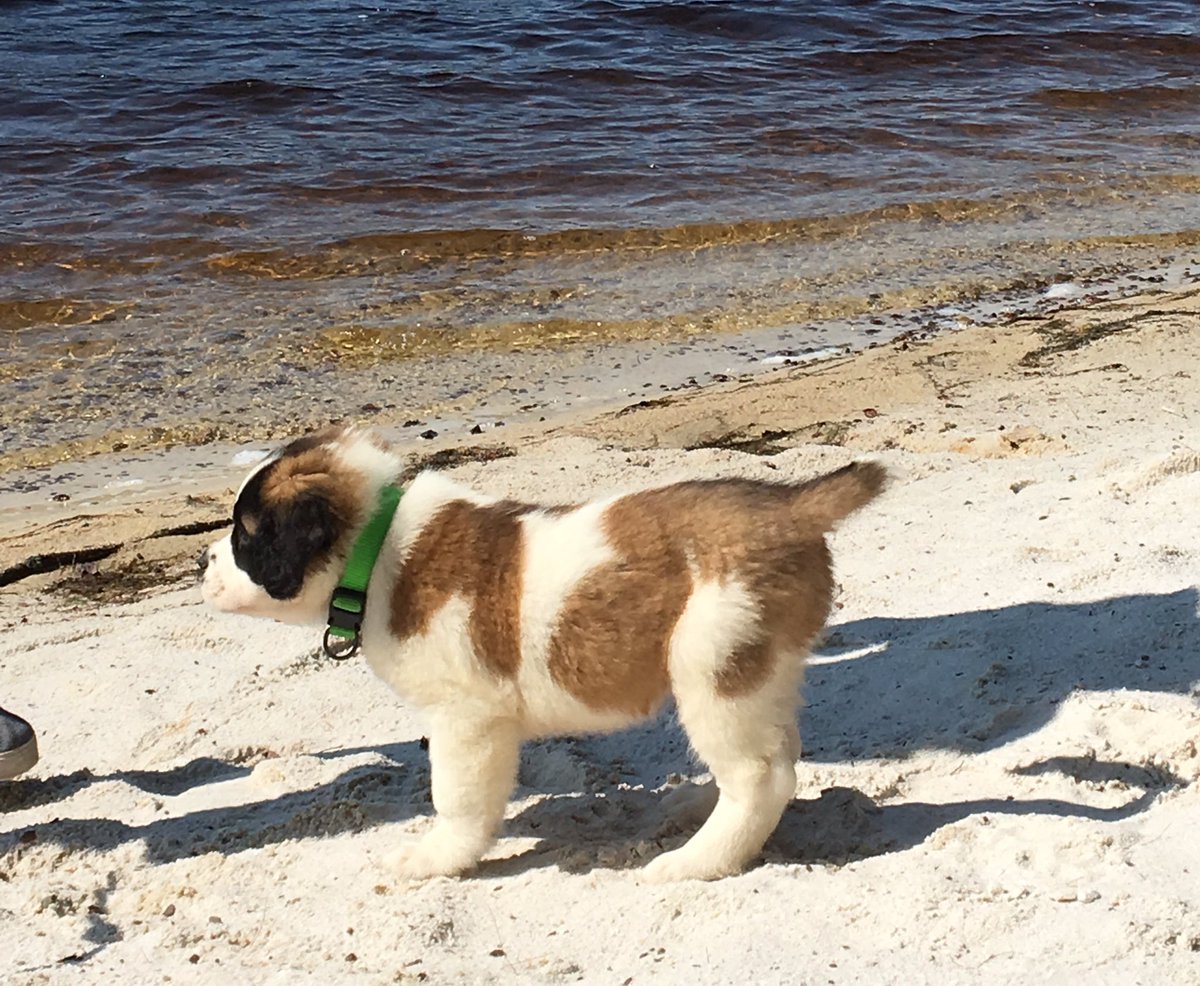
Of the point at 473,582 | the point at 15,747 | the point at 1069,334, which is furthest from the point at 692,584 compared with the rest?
the point at 1069,334

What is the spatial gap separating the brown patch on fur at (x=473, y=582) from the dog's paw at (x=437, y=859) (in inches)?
19.7

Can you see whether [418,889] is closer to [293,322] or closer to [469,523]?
[469,523]

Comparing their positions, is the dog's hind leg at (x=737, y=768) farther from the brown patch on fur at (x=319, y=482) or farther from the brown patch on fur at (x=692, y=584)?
the brown patch on fur at (x=319, y=482)

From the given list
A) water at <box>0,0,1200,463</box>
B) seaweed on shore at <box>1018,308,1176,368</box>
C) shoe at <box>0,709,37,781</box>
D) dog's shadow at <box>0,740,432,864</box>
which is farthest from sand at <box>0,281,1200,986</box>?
water at <box>0,0,1200,463</box>

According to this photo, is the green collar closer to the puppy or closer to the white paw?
the puppy

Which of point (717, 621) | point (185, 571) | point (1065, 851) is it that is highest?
point (717, 621)

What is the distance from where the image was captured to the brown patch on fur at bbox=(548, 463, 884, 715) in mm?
3480

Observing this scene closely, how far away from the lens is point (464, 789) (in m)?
3.74

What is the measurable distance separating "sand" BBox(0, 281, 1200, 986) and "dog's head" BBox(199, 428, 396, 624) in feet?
2.43

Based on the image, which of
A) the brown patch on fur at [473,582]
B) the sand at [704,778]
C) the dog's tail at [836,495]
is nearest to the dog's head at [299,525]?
the brown patch on fur at [473,582]

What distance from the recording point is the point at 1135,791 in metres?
3.81

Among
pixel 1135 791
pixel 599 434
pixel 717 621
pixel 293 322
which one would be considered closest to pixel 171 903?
pixel 717 621

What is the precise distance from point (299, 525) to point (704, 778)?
146 centimetres

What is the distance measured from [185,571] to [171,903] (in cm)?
277
